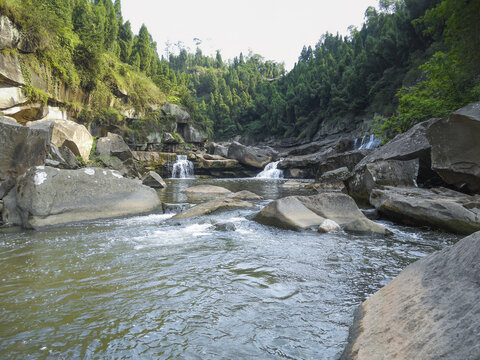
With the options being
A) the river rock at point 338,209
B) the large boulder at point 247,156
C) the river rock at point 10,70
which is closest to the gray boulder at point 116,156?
the river rock at point 10,70

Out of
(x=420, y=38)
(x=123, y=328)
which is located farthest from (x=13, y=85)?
(x=420, y=38)

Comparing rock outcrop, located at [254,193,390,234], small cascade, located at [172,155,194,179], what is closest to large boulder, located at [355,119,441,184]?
rock outcrop, located at [254,193,390,234]

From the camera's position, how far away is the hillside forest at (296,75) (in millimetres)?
10281

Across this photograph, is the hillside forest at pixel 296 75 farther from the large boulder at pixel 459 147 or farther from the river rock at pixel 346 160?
the large boulder at pixel 459 147

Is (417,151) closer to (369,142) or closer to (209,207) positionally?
(209,207)

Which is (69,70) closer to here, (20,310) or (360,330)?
(20,310)

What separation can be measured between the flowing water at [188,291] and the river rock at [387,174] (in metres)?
3.39

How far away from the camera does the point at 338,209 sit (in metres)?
6.70

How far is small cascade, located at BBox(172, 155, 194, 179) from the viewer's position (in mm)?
25656

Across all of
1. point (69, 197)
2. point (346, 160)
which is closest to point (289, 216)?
point (69, 197)

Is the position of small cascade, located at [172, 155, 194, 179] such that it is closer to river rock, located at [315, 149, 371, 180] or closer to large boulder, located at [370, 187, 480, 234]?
river rock, located at [315, 149, 371, 180]

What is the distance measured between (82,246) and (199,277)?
8.48 ft

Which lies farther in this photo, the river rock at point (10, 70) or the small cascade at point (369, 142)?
the small cascade at point (369, 142)

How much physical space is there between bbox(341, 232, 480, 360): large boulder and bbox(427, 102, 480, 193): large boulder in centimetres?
618
